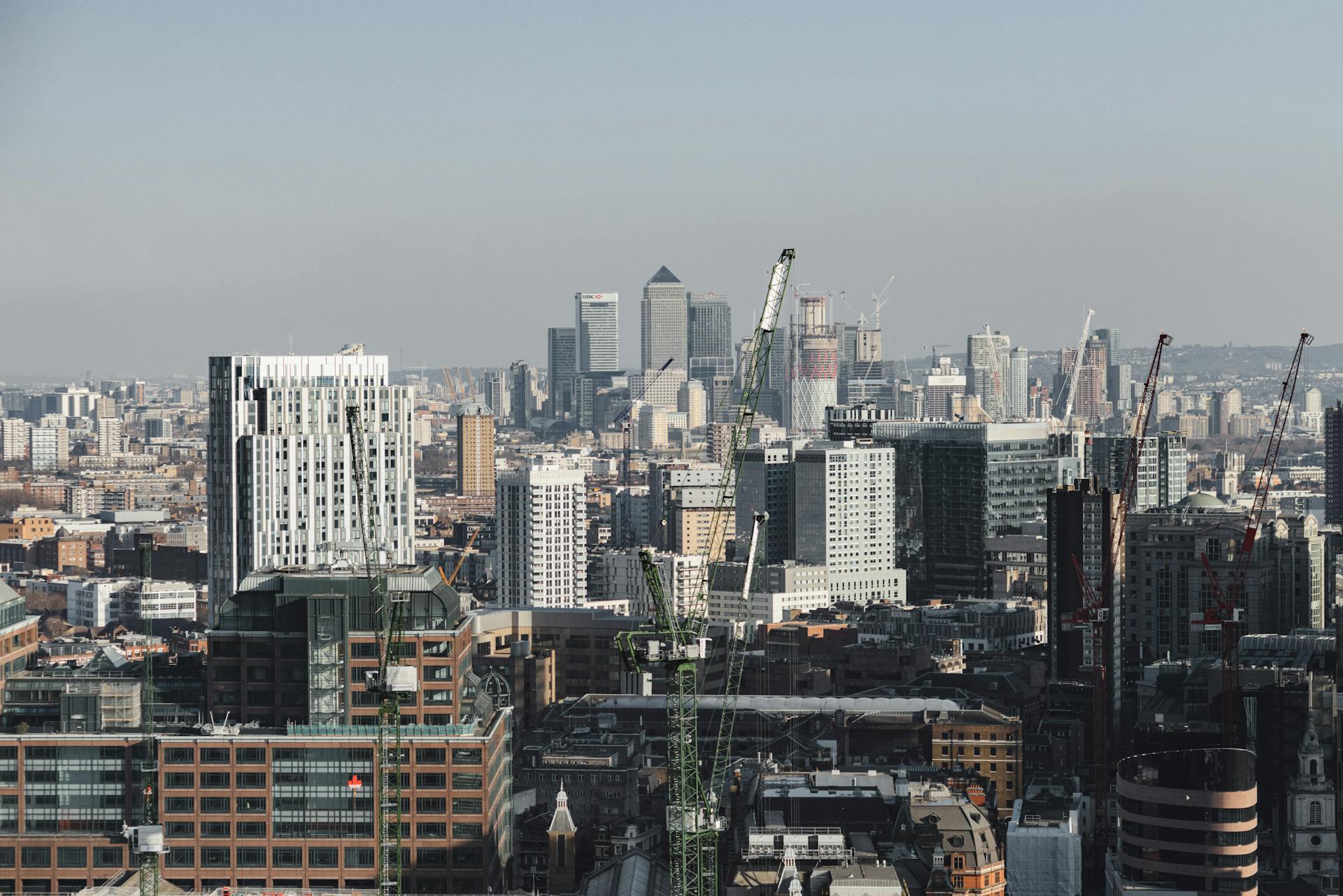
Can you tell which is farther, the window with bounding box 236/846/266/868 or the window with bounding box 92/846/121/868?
the window with bounding box 92/846/121/868

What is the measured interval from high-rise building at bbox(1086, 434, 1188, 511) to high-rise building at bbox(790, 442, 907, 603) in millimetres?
9567

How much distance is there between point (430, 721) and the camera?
40469 mm

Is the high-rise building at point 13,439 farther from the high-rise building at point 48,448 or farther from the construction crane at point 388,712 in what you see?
the construction crane at point 388,712

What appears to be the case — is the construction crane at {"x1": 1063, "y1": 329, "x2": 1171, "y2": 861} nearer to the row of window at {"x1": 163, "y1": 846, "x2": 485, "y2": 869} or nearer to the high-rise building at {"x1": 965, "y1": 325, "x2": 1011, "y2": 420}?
the row of window at {"x1": 163, "y1": 846, "x2": 485, "y2": 869}

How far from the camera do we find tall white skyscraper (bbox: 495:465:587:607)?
9925 centimetres

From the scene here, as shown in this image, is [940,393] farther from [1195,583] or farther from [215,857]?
[215,857]

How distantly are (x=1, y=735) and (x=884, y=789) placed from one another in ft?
51.3

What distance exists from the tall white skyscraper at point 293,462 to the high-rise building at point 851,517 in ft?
108

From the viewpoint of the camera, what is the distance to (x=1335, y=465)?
11369 centimetres

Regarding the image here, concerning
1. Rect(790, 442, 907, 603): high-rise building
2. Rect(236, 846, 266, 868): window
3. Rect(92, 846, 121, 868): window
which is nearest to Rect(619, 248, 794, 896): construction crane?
Rect(236, 846, 266, 868): window

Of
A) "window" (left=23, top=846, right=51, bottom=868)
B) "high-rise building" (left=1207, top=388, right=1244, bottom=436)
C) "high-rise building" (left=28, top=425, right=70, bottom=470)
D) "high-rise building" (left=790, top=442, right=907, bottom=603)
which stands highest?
"high-rise building" (left=1207, top=388, right=1244, bottom=436)

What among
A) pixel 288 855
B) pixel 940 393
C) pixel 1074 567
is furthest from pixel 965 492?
pixel 940 393

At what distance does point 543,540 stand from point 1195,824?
59524 millimetres

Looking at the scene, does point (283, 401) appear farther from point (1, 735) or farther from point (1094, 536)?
point (1, 735)
